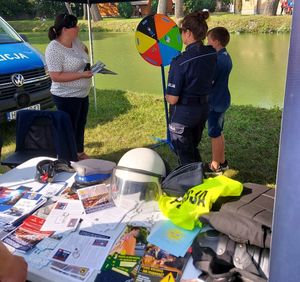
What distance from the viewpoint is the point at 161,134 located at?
4961mm

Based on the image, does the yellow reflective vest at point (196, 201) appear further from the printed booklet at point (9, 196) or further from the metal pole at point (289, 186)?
the printed booklet at point (9, 196)

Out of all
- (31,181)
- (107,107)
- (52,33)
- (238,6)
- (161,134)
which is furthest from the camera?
(238,6)

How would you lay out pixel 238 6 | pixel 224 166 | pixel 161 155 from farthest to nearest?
pixel 238 6, pixel 161 155, pixel 224 166

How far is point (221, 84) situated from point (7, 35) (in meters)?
3.45

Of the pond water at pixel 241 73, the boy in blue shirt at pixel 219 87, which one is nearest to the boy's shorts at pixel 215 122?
the boy in blue shirt at pixel 219 87

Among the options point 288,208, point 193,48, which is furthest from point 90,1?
point 288,208

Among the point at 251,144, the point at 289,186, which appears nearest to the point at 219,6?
the point at 251,144

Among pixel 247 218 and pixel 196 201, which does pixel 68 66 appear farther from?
pixel 247 218

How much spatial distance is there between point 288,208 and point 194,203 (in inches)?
30.1

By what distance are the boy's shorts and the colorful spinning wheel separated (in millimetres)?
931

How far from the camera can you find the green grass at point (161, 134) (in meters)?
3.97

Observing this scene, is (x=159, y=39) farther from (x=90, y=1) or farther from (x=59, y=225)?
(x=59, y=225)

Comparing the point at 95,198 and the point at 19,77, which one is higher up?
the point at 19,77

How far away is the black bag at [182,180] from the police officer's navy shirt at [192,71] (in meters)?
1.00
